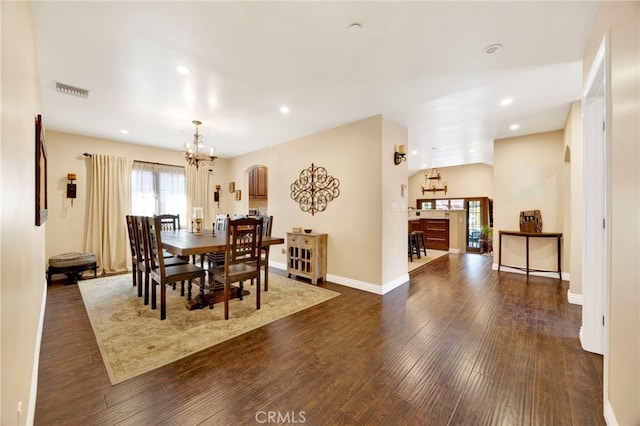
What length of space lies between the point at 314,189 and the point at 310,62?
240 cm

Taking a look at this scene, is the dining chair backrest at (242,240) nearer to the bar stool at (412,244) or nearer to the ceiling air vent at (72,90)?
the ceiling air vent at (72,90)

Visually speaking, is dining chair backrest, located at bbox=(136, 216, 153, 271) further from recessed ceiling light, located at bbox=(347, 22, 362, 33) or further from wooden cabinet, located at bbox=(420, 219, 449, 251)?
wooden cabinet, located at bbox=(420, 219, 449, 251)

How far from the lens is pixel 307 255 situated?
429 centimetres

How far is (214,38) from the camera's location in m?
2.09

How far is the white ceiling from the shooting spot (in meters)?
1.83

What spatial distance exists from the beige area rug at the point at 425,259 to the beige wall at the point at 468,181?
242cm

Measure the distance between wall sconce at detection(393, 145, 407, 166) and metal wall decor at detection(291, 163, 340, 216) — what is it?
37.5 inches

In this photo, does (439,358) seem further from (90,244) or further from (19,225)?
(90,244)

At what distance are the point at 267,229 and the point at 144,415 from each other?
259cm

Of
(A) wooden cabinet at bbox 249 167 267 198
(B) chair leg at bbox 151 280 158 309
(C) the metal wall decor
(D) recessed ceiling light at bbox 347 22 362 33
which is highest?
(D) recessed ceiling light at bbox 347 22 362 33

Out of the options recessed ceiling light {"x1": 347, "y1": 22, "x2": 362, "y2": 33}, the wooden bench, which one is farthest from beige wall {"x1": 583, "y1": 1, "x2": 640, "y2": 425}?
the wooden bench

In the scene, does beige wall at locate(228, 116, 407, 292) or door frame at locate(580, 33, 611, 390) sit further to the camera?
beige wall at locate(228, 116, 407, 292)

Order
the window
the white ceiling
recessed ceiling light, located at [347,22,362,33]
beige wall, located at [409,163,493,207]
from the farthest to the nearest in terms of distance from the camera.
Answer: beige wall, located at [409,163,493,207] < the window < recessed ceiling light, located at [347,22,362,33] < the white ceiling

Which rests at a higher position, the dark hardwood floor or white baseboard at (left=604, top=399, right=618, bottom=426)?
white baseboard at (left=604, top=399, right=618, bottom=426)
